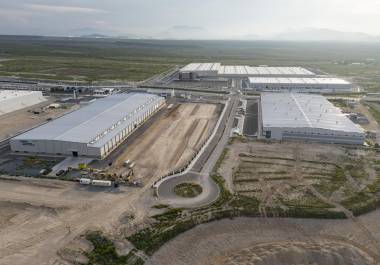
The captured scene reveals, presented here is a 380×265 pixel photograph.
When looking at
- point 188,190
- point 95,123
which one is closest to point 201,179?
point 188,190

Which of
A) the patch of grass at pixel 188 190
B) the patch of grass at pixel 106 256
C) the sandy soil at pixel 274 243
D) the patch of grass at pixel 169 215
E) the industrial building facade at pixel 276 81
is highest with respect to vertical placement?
the industrial building facade at pixel 276 81

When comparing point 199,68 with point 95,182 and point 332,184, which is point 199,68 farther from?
point 95,182

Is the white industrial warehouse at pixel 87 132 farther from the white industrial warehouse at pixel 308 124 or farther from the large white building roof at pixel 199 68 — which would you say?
the large white building roof at pixel 199 68

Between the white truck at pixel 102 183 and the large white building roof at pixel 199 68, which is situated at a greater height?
the large white building roof at pixel 199 68

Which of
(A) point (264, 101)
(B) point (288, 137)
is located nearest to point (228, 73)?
(A) point (264, 101)

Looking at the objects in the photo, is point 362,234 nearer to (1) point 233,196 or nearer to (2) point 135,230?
(1) point 233,196

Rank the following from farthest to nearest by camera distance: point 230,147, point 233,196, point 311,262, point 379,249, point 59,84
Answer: point 59,84 < point 230,147 < point 233,196 < point 379,249 < point 311,262

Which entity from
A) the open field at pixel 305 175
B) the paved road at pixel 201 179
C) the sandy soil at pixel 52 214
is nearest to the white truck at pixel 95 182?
the sandy soil at pixel 52 214
